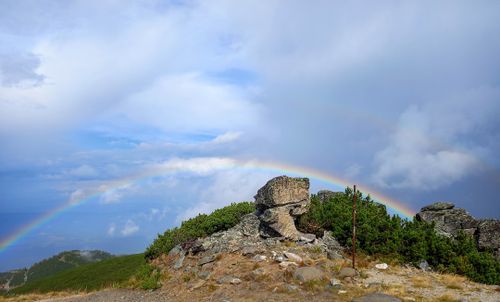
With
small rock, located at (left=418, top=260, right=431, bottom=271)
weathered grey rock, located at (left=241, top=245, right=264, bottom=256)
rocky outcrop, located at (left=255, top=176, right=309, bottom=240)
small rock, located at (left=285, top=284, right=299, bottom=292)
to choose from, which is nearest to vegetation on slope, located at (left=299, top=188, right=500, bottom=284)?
small rock, located at (left=418, top=260, right=431, bottom=271)

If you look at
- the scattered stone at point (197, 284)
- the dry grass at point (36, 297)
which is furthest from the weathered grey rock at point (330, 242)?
the dry grass at point (36, 297)

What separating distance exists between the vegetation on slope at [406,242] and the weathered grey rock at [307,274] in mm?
5994

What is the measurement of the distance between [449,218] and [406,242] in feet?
33.4

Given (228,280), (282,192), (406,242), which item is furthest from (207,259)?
(406,242)

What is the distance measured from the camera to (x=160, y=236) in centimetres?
3309

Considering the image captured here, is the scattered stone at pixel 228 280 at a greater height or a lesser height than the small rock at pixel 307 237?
lesser

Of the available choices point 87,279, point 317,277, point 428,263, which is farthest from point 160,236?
point 87,279

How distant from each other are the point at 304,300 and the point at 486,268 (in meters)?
14.4

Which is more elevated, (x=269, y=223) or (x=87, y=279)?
(x=269, y=223)

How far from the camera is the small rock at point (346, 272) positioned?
70.0 feet

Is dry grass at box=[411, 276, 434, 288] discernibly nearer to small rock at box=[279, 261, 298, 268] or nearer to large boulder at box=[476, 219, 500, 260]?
small rock at box=[279, 261, 298, 268]

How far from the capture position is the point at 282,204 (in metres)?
28.4

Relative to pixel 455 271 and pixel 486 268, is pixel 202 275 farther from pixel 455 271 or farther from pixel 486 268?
pixel 486 268

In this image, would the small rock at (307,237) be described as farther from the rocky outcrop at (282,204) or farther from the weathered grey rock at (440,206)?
the weathered grey rock at (440,206)
